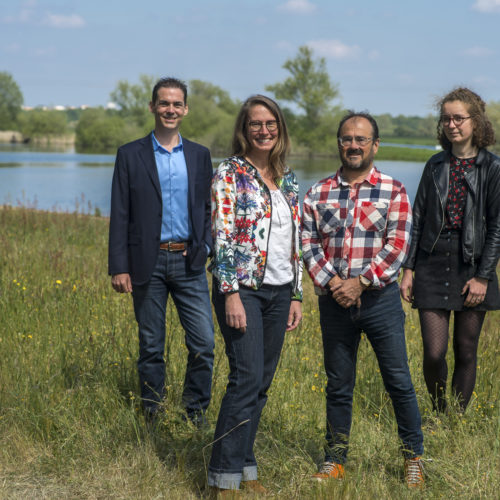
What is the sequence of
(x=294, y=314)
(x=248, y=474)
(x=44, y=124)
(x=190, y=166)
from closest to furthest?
(x=248, y=474) < (x=294, y=314) < (x=190, y=166) < (x=44, y=124)

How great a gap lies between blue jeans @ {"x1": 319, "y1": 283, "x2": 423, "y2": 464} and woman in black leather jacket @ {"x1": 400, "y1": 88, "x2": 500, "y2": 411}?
74cm

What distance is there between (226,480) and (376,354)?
0.97m

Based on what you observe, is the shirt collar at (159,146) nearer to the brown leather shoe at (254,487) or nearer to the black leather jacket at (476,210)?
the black leather jacket at (476,210)

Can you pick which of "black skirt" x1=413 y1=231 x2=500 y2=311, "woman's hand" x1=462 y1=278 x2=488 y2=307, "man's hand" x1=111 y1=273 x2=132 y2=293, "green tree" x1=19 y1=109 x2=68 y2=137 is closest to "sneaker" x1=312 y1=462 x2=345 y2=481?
"black skirt" x1=413 y1=231 x2=500 y2=311

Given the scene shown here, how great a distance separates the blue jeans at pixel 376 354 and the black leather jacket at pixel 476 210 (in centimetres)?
80

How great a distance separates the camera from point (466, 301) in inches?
149

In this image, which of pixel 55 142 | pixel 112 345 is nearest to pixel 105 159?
pixel 55 142

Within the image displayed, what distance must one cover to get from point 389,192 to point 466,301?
1.09 metres

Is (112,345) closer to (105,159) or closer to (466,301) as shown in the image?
(466,301)

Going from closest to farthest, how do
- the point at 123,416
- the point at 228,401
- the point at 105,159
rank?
the point at 228,401, the point at 123,416, the point at 105,159

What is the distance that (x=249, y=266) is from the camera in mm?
2895

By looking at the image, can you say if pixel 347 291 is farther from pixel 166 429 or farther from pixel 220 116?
pixel 220 116

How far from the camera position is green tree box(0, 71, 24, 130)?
400 feet

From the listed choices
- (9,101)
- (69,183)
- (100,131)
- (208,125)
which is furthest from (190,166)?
(9,101)
